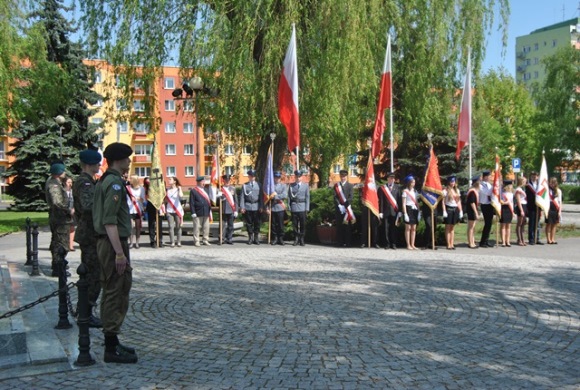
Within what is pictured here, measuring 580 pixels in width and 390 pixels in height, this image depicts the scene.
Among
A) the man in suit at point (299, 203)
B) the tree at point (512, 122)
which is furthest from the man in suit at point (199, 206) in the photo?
the tree at point (512, 122)

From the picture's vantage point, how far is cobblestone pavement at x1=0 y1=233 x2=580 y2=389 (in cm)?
540

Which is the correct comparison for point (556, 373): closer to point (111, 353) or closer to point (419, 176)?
point (111, 353)

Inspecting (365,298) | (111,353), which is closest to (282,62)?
(365,298)

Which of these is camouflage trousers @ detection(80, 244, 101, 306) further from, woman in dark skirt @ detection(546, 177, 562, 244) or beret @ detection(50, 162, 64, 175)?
woman in dark skirt @ detection(546, 177, 562, 244)

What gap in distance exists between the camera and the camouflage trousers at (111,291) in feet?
18.9

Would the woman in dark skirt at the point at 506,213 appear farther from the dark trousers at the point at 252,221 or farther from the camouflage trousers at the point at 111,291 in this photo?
the camouflage trousers at the point at 111,291

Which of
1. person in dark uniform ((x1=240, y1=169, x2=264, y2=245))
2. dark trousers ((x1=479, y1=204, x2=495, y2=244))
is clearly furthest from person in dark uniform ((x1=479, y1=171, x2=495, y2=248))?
person in dark uniform ((x1=240, y1=169, x2=264, y2=245))

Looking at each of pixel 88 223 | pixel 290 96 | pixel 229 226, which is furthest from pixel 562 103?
pixel 88 223

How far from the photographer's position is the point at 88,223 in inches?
292

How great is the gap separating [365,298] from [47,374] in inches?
180

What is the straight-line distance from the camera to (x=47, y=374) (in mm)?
5559

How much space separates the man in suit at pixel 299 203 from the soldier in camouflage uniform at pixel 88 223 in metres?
9.11

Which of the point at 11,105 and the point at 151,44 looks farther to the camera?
the point at 11,105

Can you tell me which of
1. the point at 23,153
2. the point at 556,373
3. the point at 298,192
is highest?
the point at 23,153
